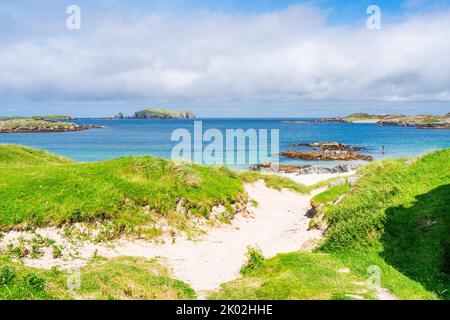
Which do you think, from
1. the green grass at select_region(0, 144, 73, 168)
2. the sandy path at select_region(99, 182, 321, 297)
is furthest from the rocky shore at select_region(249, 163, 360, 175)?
the green grass at select_region(0, 144, 73, 168)

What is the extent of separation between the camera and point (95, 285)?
12.8 meters

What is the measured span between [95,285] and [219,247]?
10.2 m

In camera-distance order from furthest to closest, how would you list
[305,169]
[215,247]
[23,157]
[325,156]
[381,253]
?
1. [325,156]
2. [305,169]
3. [23,157]
4. [215,247]
5. [381,253]

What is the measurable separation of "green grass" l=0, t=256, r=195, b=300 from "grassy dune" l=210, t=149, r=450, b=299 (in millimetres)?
1762

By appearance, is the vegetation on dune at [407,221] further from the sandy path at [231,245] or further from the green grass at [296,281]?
the sandy path at [231,245]

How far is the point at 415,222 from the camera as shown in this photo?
55.9 feet

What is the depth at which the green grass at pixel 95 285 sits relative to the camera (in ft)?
37.8

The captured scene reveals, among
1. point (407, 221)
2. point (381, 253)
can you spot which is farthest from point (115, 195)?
point (407, 221)

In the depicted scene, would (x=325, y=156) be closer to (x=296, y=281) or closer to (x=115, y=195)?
(x=115, y=195)

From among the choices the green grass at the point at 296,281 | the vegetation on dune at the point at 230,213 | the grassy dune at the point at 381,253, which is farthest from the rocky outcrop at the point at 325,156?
the green grass at the point at 296,281

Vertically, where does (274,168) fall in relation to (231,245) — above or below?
below

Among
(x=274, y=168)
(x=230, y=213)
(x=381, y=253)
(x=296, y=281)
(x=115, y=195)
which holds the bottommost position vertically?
(x=274, y=168)
